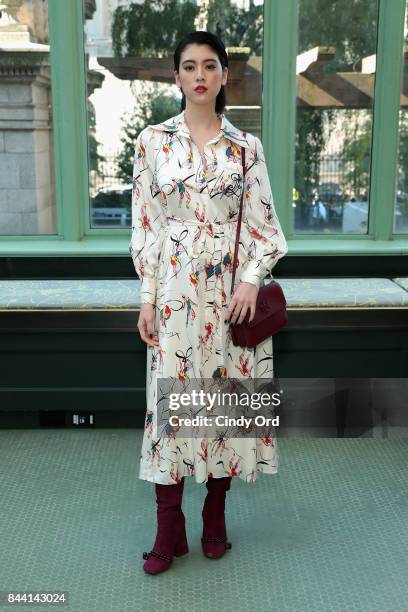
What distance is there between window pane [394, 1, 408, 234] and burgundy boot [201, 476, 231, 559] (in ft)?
6.39

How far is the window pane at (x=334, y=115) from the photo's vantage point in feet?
11.2

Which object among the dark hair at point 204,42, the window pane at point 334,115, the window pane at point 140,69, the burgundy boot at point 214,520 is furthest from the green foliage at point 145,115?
the burgundy boot at point 214,520

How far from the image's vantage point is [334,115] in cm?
352

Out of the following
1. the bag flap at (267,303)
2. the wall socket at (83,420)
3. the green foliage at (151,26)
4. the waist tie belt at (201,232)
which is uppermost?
the green foliage at (151,26)

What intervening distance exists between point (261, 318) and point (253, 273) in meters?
0.13

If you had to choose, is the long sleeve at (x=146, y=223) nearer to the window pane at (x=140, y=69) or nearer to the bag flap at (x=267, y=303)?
the bag flap at (x=267, y=303)

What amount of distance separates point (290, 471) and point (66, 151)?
5.86 ft

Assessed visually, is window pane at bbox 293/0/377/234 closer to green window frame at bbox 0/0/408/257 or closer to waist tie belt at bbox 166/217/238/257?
green window frame at bbox 0/0/408/257

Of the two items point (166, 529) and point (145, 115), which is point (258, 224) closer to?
point (166, 529)

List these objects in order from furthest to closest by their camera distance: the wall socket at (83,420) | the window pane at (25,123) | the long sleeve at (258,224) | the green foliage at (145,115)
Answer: the green foliage at (145,115) → the window pane at (25,123) → the wall socket at (83,420) → the long sleeve at (258,224)

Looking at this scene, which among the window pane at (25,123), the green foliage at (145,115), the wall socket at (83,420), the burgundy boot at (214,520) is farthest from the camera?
the green foliage at (145,115)

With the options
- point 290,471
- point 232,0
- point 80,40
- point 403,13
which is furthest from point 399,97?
point 290,471

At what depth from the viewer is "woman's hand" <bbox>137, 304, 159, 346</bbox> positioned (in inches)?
81.0

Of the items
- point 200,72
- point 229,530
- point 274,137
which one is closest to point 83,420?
point 229,530
